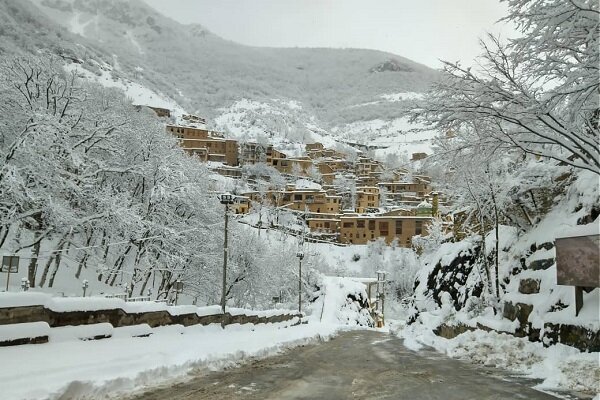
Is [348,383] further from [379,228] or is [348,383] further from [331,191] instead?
[331,191]

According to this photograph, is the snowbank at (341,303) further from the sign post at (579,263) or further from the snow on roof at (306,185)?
the snow on roof at (306,185)

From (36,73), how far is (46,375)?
1104 inches

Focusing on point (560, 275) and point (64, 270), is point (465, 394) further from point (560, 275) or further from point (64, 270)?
point (64, 270)

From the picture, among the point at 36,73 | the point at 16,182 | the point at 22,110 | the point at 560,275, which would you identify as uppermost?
the point at 36,73

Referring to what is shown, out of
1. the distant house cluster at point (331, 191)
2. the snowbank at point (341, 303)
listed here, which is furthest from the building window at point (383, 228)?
the snowbank at point (341, 303)

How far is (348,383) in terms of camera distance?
9.73 metres

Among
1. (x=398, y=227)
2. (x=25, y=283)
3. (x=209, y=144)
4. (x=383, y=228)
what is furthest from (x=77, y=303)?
(x=209, y=144)

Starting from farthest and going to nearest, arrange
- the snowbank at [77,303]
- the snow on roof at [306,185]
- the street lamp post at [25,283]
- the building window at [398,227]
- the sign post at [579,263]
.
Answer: the snow on roof at [306,185] → the building window at [398,227] → the street lamp post at [25,283] → the sign post at [579,263] → the snowbank at [77,303]

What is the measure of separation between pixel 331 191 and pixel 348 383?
5066 inches

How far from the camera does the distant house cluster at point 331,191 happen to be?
11238 cm

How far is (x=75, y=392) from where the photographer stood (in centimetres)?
729

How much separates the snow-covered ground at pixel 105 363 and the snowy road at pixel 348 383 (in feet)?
1.82

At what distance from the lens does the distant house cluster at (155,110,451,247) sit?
112375 mm

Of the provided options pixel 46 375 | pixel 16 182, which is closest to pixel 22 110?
pixel 16 182
